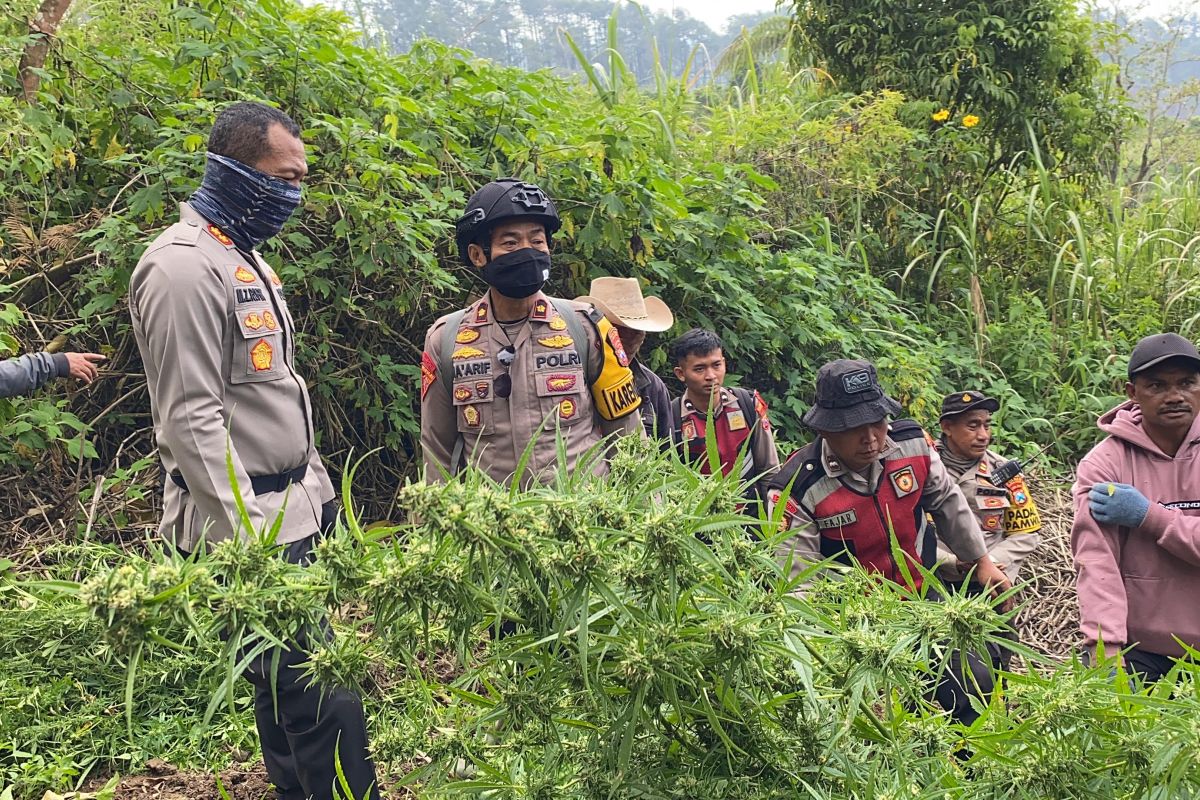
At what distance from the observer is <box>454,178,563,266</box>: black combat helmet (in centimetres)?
287

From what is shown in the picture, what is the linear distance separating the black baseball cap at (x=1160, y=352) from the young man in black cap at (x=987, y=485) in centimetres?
79

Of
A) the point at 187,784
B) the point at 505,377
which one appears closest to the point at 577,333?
the point at 505,377

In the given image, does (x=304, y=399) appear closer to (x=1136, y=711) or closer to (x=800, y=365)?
(x=1136, y=711)

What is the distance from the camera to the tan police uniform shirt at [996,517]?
11.9ft

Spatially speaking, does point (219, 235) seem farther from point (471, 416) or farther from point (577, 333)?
point (577, 333)

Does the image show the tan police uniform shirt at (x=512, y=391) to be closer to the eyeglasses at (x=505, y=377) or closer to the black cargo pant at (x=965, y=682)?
the eyeglasses at (x=505, y=377)

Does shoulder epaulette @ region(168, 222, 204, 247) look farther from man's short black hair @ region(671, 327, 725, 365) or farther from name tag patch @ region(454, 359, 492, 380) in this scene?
man's short black hair @ region(671, 327, 725, 365)

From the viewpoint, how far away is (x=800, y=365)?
5574mm

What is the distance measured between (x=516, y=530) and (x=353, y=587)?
192 millimetres

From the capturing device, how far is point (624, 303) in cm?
413

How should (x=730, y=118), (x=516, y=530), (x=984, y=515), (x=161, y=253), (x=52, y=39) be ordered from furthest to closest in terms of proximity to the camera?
1. (x=730, y=118)
2. (x=52, y=39)
3. (x=984, y=515)
4. (x=161, y=253)
5. (x=516, y=530)

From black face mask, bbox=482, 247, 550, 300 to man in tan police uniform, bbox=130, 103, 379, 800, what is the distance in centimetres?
59

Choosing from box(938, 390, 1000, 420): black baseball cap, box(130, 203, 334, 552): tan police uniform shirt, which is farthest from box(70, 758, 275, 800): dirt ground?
→ box(938, 390, 1000, 420): black baseball cap

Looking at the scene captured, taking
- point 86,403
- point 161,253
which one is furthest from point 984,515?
point 86,403
